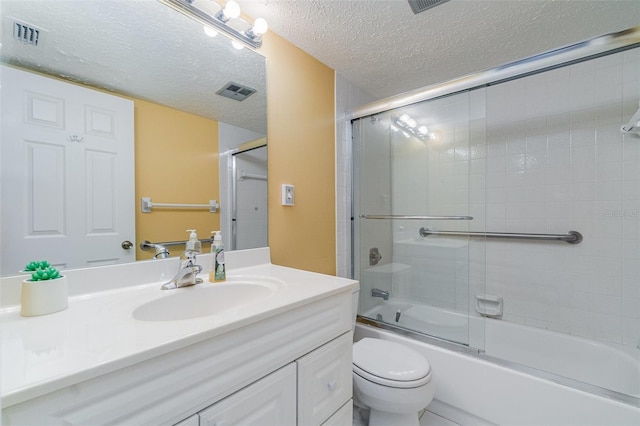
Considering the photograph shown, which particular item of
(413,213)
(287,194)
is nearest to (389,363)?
(287,194)

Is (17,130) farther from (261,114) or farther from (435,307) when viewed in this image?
(435,307)

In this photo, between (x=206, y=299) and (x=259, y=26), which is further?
(x=259, y=26)

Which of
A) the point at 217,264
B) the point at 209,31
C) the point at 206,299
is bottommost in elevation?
the point at 206,299

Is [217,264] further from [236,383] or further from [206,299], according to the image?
[236,383]

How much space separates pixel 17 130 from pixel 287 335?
3.06 feet

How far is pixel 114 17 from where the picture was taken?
0.89 meters

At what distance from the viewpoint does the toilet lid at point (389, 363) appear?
3.72ft

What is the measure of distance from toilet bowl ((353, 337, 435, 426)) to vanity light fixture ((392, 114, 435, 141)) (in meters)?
1.44

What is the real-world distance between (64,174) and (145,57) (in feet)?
1.68

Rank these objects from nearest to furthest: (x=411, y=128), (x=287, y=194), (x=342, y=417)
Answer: (x=342, y=417) < (x=287, y=194) < (x=411, y=128)

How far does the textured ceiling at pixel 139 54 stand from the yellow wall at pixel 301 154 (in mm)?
144

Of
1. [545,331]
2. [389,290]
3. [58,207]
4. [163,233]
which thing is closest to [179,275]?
[163,233]

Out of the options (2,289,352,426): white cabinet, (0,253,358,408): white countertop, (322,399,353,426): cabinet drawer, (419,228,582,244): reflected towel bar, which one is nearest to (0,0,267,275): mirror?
(0,253,358,408): white countertop

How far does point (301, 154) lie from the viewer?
1.51 m
